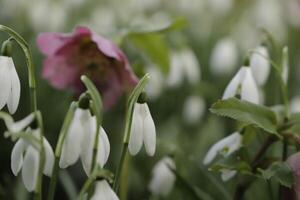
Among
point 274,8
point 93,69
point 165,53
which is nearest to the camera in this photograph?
point 93,69

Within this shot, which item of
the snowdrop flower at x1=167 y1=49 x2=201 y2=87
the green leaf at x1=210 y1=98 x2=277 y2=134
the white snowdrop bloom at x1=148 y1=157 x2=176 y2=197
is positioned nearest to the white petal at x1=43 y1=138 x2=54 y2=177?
the green leaf at x1=210 y1=98 x2=277 y2=134

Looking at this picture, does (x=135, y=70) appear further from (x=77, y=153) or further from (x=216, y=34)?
(x=216, y=34)

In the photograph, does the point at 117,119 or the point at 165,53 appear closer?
the point at 165,53

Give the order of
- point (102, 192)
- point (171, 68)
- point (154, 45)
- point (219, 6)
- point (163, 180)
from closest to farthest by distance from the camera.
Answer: point (102, 192), point (163, 180), point (154, 45), point (171, 68), point (219, 6)

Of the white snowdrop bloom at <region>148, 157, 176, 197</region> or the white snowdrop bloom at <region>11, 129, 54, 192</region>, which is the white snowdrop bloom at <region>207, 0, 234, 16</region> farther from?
the white snowdrop bloom at <region>11, 129, 54, 192</region>

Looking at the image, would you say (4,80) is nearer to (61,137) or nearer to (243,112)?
(61,137)

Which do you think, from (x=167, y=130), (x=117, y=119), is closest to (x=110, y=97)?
(x=167, y=130)

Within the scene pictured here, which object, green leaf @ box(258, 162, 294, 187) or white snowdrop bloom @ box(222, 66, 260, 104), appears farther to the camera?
white snowdrop bloom @ box(222, 66, 260, 104)

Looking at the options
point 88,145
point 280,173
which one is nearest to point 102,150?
point 88,145
